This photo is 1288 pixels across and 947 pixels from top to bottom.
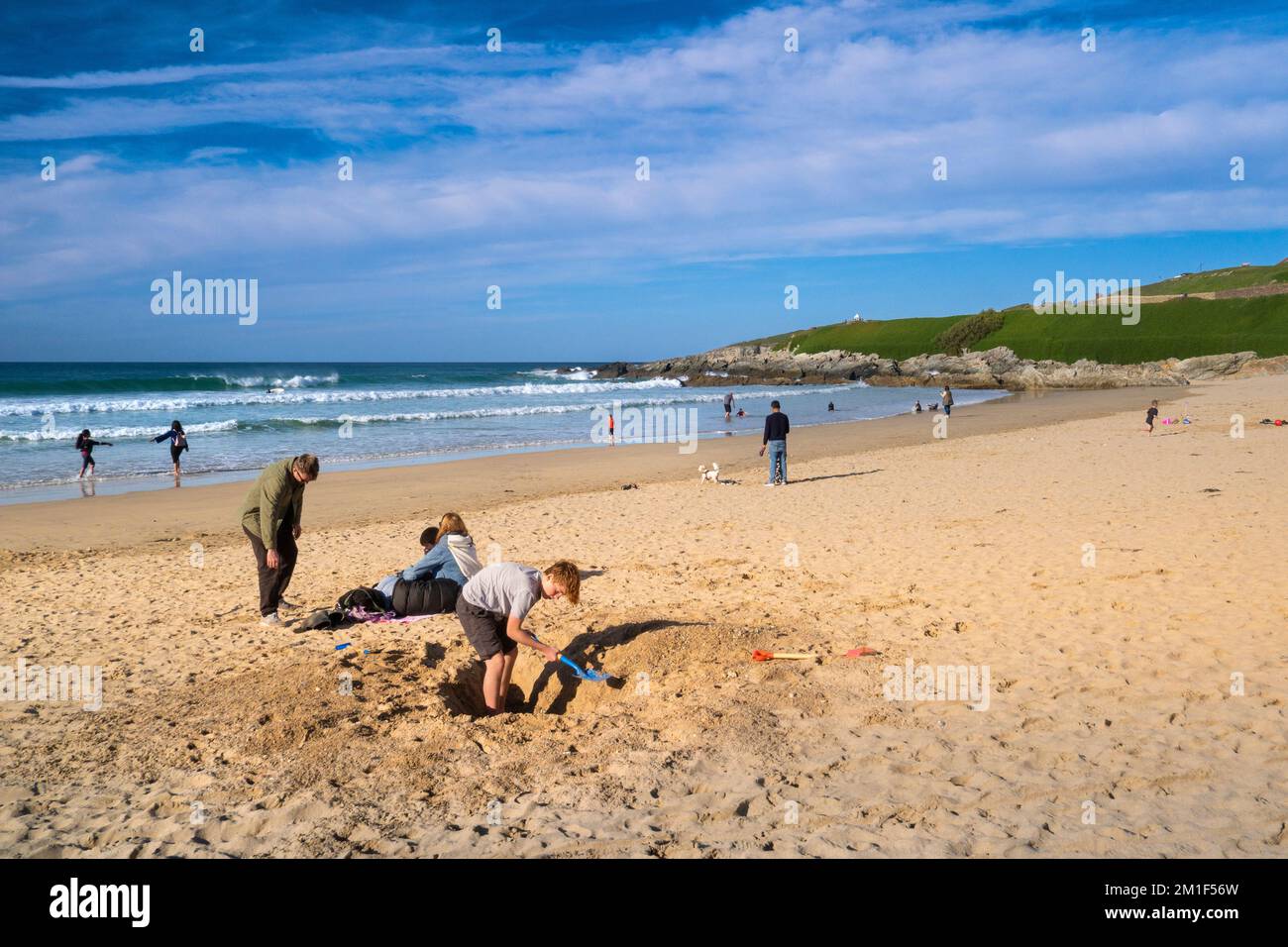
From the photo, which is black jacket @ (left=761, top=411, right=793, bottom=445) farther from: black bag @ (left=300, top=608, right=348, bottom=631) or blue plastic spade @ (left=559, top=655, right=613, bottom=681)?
blue plastic spade @ (left=559, top=655, right=613, bottom=681)

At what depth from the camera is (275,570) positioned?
8.30 m

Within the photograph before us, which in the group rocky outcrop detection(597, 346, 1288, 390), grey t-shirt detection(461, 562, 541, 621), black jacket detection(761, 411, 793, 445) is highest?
rocky outcrop detection(597, 346, 1288, 390)

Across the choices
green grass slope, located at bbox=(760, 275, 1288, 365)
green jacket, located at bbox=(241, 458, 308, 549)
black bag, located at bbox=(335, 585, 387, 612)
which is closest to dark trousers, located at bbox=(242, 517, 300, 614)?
green jacket, located at bbox=(241, 458, 308, 549)

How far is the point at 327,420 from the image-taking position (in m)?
39.1

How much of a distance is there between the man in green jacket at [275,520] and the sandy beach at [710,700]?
463 mm

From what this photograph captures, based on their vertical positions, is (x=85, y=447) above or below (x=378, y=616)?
above

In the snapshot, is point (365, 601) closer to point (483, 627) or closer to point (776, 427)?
point (483, 627)

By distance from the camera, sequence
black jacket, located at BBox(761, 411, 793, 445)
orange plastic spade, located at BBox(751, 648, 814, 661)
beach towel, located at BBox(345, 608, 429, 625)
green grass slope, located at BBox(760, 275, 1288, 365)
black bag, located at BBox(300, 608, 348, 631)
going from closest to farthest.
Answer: orange plastic spade, located at BBox(751, 648, 814, 661), black bag, located at BBox(300, 608, 348, 631), beach towel, located at BBox(345, 608, 429, 625), black jacket, located at BBox(761, 411, 793, 445), green grass slope, located at BBox(760, 275, 1288, 365)

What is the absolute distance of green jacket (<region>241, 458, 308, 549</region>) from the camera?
7.94 meters

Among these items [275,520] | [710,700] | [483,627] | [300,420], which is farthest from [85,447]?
[710,700]

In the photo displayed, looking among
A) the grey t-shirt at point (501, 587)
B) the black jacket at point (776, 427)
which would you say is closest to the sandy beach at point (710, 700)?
the grey t-shirt at point (501, 587)

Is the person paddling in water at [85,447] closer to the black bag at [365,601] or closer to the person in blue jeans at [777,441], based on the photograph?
the black bag at [365,601]

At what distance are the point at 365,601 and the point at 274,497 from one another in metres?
1.41
